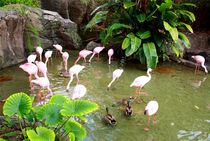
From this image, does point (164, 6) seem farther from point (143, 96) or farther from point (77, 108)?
point (77, 108)

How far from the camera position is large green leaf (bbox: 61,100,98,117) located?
190 cm

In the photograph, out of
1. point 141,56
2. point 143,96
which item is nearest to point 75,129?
point 143,96

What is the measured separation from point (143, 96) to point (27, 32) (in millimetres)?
4675

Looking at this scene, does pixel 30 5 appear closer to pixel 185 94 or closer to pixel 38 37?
pixel 38 37

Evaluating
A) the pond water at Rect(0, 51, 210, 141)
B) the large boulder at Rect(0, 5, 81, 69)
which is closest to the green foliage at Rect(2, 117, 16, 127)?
the pond water at Rect(0, 51, 210, 141)

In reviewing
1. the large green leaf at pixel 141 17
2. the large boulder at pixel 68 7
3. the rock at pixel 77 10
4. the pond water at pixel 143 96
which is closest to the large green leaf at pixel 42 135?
the pond water at pixel 143 96

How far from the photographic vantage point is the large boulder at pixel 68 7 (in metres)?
9.47

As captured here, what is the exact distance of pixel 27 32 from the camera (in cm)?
644

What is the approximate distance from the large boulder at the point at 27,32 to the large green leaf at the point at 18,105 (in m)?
3.76

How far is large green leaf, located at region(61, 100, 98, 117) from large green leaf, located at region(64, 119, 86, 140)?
20cm

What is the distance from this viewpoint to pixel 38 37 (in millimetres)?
6863

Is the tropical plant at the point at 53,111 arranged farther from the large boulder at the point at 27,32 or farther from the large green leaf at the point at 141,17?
the large green leaf at the point at 141,17

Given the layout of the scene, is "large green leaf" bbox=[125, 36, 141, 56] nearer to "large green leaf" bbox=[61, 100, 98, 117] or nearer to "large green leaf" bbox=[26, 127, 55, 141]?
"large green leaf" bbox=[61, 100, 98, 117]

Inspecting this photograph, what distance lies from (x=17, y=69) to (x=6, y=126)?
3.42 metres
